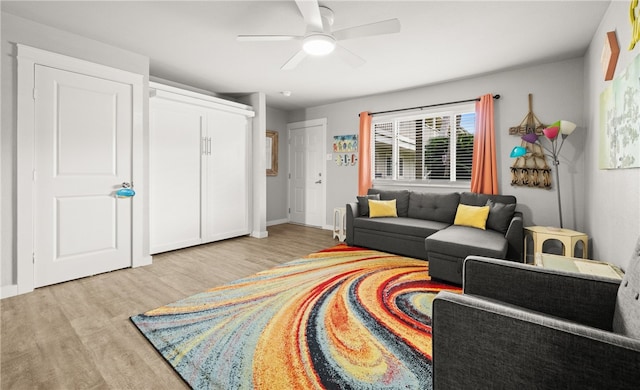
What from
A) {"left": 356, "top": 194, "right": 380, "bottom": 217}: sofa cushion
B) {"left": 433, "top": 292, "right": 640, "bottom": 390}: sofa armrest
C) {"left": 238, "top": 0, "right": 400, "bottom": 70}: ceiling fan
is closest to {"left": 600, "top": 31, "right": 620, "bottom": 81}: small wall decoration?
{"left": 238, "top": 0, "right": 400, "bottom": 70}: ceiling fan

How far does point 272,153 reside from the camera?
6078 millimetres

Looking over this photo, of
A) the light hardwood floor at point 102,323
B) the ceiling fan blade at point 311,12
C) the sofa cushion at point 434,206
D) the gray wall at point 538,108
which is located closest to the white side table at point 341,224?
the sofa cushion at point 434,206

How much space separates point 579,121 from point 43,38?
5704mm

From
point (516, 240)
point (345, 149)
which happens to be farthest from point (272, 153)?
point (516, 240)

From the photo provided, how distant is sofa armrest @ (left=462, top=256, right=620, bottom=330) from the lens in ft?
4.18

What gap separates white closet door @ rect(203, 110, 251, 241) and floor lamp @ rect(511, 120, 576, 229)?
12.9ft

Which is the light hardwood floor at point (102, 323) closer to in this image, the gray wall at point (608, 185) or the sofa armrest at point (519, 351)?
the sofa armrest at point (519, 351)

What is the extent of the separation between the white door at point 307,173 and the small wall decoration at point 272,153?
14.6 inches

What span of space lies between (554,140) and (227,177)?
4526 millimetres

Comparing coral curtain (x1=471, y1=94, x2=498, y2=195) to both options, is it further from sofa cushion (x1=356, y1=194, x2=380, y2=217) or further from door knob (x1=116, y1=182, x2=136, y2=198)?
door knob (x1=116, y1=182, x2=136, y2=198)

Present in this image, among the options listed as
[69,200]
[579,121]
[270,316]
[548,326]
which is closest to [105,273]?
[69,200]

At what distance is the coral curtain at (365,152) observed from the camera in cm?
504

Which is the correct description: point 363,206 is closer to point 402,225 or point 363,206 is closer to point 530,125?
point 402,225

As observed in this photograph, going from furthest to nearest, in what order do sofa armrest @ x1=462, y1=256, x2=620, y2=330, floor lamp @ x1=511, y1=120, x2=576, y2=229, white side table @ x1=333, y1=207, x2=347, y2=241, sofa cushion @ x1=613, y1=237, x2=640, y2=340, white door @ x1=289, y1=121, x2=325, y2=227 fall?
white door @ x1=289, y1=121, x2=325, y2=227
white side table @ x1=333, y1=207, x2=347, y2=241
floor lamp @ x1=511, y1=120, x2=576, y2=229
sofa armrest @ x1=462, y1=256, x2=620, y2=330
sofa cushion @ x1=613, y1=237, x2=640, y2=340
